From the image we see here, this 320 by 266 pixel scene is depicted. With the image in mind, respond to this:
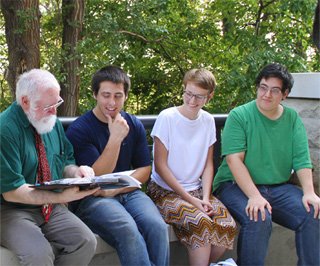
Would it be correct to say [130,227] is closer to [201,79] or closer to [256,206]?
[256,206]

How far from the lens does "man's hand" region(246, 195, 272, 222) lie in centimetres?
307

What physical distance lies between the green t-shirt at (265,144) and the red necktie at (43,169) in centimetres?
124

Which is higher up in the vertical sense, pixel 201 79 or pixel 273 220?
pixel 201 79

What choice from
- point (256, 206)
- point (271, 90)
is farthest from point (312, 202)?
point (271, 90)

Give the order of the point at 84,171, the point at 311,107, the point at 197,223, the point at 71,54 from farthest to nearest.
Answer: the point at 71,54
the point at 311,107
the point at 197,223
the point at 84,171

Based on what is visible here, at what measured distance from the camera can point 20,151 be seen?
2557 mm

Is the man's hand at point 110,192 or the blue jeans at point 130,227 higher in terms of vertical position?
the man's hand at point 110,192

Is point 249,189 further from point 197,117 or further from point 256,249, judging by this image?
point 197,117

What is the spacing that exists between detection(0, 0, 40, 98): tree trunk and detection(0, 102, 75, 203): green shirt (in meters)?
4.26

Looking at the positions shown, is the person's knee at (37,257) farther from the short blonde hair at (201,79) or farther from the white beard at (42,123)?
the short blonde hair at (201,79)

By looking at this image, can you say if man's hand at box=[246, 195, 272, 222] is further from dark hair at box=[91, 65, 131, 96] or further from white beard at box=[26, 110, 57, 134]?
white beard at box=[26, 110, 57, 134]

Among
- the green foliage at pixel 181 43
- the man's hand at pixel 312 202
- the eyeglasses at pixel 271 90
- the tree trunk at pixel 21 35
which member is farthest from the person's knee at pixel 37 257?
the tree trunk at pixel 21 35

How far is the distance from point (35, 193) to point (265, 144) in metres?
1.61

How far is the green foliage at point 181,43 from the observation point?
A: 7320 mm
